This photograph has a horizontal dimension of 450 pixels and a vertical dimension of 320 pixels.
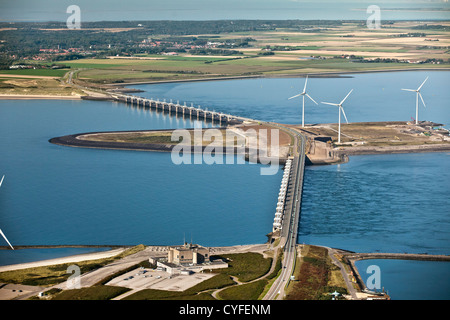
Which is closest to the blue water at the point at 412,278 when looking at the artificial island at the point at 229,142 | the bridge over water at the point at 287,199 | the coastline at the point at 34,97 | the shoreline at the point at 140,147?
the artificial island at the point at 229,142

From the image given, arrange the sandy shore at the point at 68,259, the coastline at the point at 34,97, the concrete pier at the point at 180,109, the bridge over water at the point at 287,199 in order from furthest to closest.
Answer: the coastline at the point at 34,97, the concrete pier at the point at 180,109, the sandy shore at the point at 68,259, the bridge over water at the point at 287,199

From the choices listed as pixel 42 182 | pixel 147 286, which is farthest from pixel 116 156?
pixel 147 286

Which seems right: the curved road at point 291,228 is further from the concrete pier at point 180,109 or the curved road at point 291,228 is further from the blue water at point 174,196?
the concrete pier at point 180,109

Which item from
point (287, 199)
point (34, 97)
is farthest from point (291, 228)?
point (34, 97)

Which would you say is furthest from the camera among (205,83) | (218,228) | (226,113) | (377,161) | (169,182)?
(205,83)

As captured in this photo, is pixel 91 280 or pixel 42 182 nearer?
→ pixel 91 280
